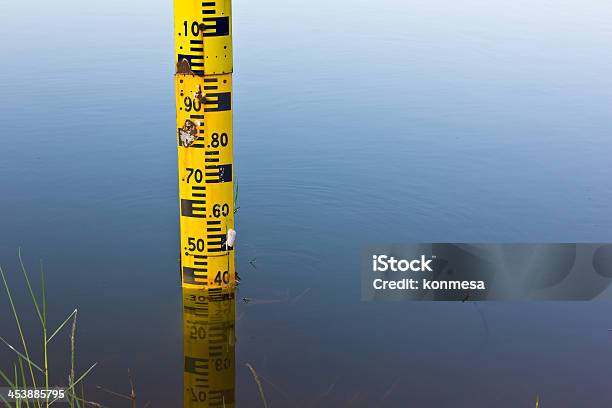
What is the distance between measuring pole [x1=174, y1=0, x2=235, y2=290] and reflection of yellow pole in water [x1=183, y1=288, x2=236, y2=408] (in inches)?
5.7

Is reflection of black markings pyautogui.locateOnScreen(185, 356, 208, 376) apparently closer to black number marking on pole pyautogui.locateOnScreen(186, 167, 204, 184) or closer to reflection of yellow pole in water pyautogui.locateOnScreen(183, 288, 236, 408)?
reflection of yellow pole in water pyautogui.locateOnScreen(183, 288, 236, 408)

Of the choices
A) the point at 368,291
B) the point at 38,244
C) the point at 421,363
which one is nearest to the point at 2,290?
the point at 38,244

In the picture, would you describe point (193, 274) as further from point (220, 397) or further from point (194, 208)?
point (220, 397)

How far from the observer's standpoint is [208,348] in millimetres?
4191

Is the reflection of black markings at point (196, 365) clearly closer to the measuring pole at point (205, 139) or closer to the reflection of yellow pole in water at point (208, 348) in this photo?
the reflection of yellow pole in water at point (208, 348)

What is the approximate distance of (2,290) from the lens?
4621mm

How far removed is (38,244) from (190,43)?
56.3 inches

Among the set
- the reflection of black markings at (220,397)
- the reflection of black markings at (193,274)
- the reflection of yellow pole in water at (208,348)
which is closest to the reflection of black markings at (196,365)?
the reflection of yellow pole in water at (208,348)

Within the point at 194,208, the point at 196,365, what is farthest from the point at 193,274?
the point at 196,365

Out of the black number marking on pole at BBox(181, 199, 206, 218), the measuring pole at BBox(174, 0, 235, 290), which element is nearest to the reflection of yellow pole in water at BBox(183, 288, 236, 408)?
the measuring pole at BBox(174, 0, 235, 290)

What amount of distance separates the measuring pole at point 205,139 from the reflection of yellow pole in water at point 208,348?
0.47ft

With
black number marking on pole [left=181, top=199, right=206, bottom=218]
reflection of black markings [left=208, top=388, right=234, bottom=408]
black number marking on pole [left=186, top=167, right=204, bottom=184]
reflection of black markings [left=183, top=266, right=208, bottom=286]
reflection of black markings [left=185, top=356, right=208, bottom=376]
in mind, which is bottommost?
reflection of black markings [left=208, top=388, right=234, bottom=408]

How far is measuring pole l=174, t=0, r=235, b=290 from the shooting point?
4.52 meters

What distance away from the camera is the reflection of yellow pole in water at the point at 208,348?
149 inches
